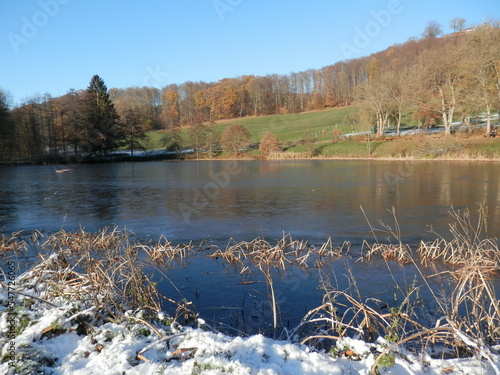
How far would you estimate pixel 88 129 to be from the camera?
182ft

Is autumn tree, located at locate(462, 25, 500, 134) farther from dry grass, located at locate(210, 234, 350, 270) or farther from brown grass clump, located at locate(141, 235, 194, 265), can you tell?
brown grass clump, located at locate(141, 235, 194, 265)

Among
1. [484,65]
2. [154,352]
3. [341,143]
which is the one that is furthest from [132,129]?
[154,352]

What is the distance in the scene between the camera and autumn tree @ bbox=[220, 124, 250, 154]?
58500 millimetres

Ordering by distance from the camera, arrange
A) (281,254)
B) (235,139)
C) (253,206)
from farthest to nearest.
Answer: (235,139)
(253,206)
(281,254)

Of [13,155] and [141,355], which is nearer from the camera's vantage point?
[141,355]

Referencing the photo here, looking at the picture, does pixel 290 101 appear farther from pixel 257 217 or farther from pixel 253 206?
pixel 257 217

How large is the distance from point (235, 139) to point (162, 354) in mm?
55675

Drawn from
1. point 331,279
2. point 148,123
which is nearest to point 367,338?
point 331,279

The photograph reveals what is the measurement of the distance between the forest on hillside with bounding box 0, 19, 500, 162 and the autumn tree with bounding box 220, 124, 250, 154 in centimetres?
300

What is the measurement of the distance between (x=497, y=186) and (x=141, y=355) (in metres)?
20.7

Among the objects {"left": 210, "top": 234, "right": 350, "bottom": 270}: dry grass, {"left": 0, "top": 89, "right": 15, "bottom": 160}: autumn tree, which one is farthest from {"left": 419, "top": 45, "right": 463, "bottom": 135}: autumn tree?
{"left": 0, "top": 89, "right": 15, "bottom": 160}: autumn tree

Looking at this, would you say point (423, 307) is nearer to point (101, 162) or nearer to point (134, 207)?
point (134, 207)

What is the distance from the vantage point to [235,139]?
192 feet

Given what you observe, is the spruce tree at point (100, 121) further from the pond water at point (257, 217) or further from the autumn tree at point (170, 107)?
the pond water at point (257, 217)
